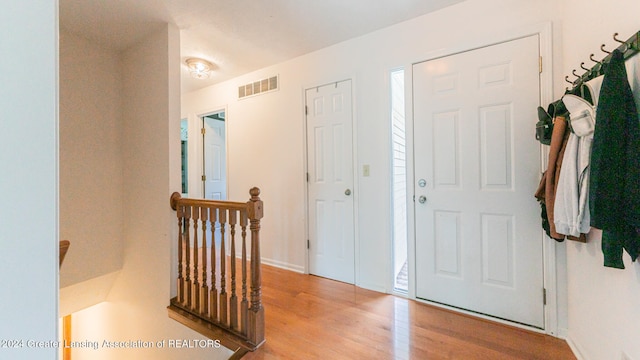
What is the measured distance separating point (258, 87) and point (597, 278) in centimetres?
Result: 335

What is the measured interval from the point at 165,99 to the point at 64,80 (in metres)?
1.03

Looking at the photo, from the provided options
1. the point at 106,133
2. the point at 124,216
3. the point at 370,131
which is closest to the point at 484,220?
the point at 370,131

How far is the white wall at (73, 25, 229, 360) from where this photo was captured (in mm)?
2227

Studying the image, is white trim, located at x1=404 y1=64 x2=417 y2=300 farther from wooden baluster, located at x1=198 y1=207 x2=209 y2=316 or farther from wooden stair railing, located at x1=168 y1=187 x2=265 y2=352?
wooden baluster, located at x1=198 y1=207 x2=209 y2=316

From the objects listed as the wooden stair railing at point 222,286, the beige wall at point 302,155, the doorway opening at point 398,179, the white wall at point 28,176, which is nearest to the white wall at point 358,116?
the beige wall at point 302,155

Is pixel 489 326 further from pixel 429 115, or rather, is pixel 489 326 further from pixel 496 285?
pixel 429 115

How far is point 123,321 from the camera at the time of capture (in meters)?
2.59

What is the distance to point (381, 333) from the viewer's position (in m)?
1.75

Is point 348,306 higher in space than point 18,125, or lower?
lower

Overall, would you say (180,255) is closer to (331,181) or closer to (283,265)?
(283,265)

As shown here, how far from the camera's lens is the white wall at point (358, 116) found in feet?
6.41

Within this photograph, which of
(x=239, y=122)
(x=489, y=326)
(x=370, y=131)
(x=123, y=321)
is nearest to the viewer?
(x=489, y=326)

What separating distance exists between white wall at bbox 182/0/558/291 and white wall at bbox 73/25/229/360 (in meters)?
1.08

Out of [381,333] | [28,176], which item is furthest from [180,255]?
[28,176]
